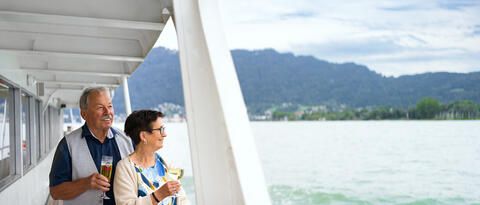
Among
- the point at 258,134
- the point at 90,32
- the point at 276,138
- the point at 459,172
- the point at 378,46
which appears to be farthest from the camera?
the point at 258,134

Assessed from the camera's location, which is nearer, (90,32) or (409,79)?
(90,32)

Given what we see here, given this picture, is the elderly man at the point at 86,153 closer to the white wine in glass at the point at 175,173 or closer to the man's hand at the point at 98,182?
the man's hand at the point at 98,182

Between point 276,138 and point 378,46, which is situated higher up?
point 378,46

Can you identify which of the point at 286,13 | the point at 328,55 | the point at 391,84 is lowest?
the point at 391,84

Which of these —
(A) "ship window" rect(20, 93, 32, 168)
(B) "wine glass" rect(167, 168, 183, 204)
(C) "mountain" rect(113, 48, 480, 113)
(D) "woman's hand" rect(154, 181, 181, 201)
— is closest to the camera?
(D) "woman's hand" rect(154, 181, 181, 201)

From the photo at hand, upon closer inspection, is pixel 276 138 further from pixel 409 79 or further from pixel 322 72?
pixel 409 79

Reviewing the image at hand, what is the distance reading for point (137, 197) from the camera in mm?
1445

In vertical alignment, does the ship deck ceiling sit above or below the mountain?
below

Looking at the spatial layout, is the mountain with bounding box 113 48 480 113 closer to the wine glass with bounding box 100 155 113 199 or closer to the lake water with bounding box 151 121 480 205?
the lake water with bounding box 151 121 480 205

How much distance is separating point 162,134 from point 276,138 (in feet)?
184

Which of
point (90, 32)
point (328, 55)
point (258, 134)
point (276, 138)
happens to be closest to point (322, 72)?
point (328, 55)

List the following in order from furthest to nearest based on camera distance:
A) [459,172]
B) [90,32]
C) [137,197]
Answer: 1. [459,172]
2. [90,32]
3. [137,197]

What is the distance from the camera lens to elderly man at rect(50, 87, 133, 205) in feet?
5.44

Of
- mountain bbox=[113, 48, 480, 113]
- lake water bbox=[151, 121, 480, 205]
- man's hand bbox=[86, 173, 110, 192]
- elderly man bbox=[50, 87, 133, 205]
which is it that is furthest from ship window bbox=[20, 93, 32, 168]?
lake water bbox=[151, 121, 480, 205]
